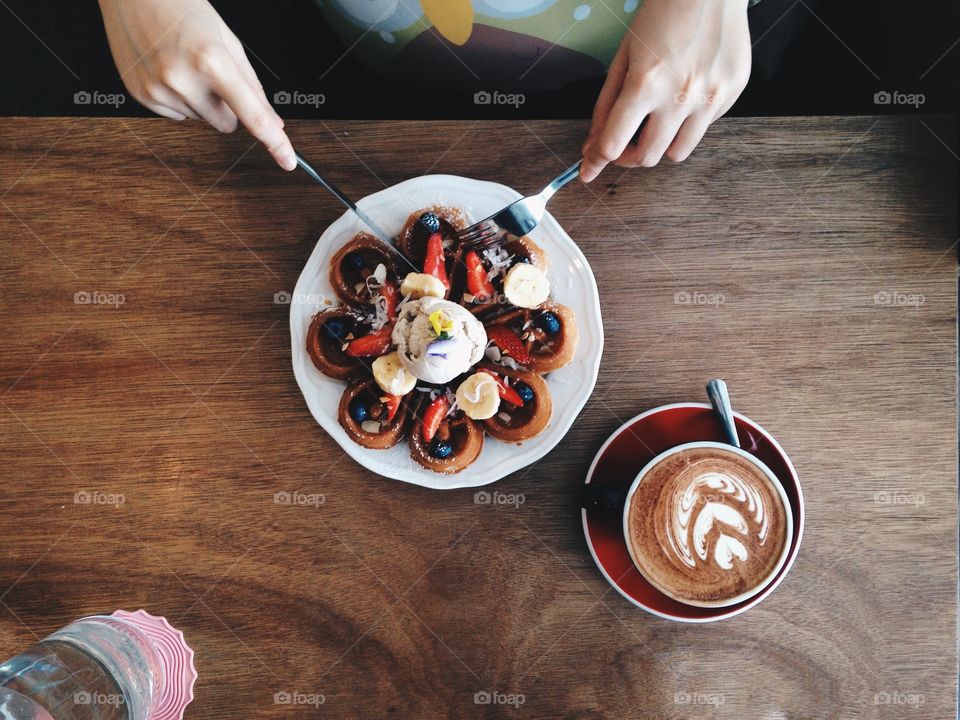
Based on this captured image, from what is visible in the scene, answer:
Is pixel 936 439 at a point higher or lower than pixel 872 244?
lower

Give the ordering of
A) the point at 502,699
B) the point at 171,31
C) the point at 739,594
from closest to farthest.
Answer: the point at 171,31 → the point at 739,594 → the point at 502,699

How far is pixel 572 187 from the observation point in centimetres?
156

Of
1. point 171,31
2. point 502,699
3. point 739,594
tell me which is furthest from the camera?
point 502,699

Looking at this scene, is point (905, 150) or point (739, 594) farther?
point (905, 150)

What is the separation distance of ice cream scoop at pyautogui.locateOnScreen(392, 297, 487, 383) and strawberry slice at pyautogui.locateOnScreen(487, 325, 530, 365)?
34 mm

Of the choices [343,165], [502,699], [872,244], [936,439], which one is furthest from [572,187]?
[502,699]

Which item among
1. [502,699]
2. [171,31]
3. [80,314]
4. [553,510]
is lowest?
[502,699]

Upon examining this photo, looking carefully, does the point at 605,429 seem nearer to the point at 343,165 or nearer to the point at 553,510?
the point at 553,510

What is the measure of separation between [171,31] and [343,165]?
1.42ft

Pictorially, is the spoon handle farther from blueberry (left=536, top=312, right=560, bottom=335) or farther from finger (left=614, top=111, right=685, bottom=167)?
finger (left=614, top=111, right=685, bottom=167)

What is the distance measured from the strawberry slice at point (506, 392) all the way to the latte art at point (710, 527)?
0.94 feet

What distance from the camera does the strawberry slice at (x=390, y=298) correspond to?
1.43m

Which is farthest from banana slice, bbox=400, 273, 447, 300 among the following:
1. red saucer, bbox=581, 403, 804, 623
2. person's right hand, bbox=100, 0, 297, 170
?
red saucer, bbox=581, 403, 804, 623

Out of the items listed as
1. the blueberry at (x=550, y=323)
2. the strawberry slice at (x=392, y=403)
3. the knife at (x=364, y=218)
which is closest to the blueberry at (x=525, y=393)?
the blueberry at (x=550, y=323)
